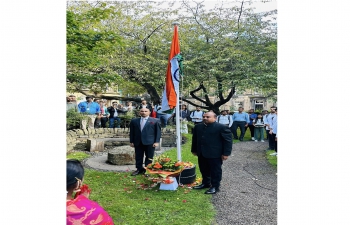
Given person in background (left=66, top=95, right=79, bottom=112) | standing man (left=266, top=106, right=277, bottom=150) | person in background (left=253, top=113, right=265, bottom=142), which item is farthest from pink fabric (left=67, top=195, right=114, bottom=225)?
person in background (left=253, top=113, right=265, bottom=142)

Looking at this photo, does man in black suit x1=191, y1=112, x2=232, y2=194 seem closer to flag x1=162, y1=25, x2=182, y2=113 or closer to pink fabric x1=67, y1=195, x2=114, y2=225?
flag x1=162, y1=25, x2=182, y2=113

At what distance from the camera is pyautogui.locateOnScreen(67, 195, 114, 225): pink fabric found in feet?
6.66

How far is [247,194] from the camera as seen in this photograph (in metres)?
4.98

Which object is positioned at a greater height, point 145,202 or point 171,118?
point 171,118

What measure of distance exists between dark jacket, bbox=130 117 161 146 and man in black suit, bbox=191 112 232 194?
1234 mm

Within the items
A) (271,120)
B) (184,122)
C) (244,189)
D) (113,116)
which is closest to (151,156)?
(244,189)

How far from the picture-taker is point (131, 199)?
15.0ft

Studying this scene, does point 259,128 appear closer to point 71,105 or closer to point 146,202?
point 71,105

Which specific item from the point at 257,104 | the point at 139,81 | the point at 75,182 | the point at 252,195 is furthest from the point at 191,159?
the point at 257,104

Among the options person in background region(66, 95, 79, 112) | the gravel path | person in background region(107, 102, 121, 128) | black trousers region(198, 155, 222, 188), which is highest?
person in background region(66, 95, 79, 112)

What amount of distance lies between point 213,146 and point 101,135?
668cm

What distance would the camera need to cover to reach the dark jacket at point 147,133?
5.94 meters

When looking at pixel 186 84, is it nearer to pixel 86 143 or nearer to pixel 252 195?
pixel 86 143

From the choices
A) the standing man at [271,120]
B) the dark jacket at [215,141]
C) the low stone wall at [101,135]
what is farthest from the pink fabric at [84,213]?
the standing man at [271,120]
